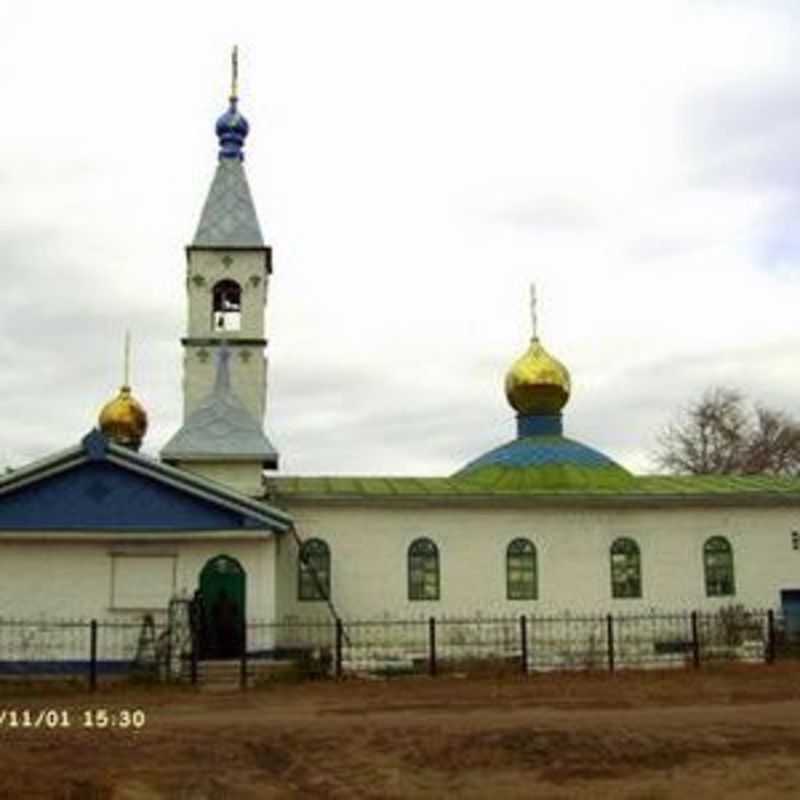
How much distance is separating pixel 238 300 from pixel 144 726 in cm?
1740

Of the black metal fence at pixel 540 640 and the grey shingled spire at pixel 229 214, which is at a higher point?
the grey shingled spire at pixel 229 214

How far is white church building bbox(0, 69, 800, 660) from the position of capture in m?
22.7

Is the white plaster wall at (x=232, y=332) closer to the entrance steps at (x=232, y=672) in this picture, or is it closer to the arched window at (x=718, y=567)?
the entrance steps at (x=232, y=672)

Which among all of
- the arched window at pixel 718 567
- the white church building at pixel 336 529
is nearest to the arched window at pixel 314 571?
the white church building at pixel 336 529

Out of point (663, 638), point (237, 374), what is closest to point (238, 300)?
point (237, 374)

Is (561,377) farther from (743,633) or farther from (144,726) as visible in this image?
(144,726)

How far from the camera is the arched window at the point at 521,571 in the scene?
25.8m

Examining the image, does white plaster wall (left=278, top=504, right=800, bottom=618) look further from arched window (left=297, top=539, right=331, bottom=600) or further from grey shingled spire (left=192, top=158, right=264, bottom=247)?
grey shingled spire (left=192, top=158, right=264, bottom=247)

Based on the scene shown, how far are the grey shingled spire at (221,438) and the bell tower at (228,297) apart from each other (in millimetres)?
1649

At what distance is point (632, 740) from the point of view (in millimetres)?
12352

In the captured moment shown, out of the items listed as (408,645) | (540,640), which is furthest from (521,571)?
(408,645)

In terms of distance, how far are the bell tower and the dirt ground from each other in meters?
12.1

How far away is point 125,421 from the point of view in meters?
35.2

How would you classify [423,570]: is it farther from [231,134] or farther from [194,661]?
[231,134]
